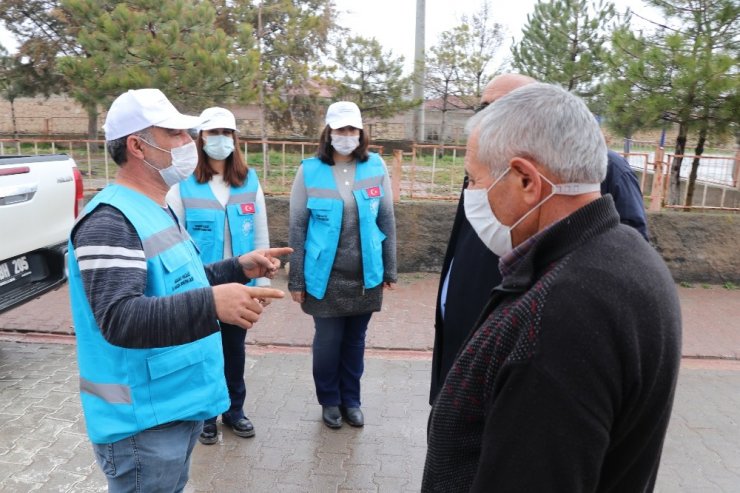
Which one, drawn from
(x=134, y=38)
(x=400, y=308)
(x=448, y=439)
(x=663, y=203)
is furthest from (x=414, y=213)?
(x=448, y=439)

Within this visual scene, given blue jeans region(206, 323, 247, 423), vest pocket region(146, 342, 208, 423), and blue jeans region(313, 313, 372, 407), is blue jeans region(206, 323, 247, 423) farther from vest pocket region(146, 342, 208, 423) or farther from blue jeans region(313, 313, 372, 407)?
vest pocket region(146, 342, 208, 423)

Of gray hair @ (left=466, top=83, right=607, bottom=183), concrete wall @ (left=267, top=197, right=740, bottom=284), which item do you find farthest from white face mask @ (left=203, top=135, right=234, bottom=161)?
concrete wall @ (left=267, top=197, right=740, bottom=284)

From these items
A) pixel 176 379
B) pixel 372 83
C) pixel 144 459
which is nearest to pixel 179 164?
pixel 176 379

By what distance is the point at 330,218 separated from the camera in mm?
3494

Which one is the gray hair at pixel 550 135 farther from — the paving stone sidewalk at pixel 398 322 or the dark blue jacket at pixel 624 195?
the paving stone sidewalk at pixel 398 322

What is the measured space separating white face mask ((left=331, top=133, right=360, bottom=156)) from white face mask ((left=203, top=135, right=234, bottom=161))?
2.00ft

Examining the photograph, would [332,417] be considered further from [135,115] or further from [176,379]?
[135,115]

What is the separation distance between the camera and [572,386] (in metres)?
1.05

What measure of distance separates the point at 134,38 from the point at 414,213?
493 cm

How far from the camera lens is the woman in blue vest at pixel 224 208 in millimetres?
3352

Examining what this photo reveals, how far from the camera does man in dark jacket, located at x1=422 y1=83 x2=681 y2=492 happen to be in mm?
1063

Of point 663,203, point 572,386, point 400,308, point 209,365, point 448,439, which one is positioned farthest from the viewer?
point 663,203

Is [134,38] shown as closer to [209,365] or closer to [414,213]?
[414,213]

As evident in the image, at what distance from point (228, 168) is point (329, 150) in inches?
24.1
